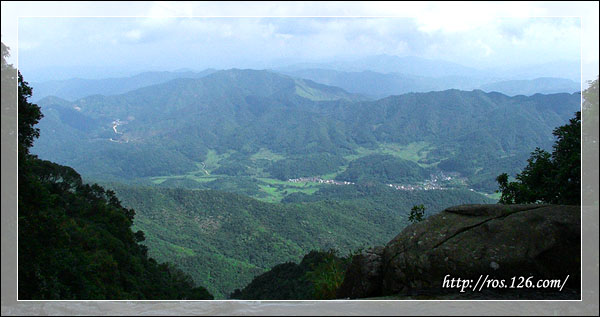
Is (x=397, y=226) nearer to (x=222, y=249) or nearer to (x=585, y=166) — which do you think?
(x=222, y=249)

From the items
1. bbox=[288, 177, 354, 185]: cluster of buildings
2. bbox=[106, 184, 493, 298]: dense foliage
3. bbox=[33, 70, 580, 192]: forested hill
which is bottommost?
bbox=[288, 177, 354, 185]: cluster of buildings

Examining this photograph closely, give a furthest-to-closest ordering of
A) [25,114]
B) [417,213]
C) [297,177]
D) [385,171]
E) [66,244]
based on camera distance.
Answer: [297,177], [385,171], [66,244], [417,213], [25,114]

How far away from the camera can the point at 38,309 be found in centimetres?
492

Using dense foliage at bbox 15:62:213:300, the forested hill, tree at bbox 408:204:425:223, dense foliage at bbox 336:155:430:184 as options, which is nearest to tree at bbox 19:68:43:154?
dense foliage at bbox 15:62:213:300

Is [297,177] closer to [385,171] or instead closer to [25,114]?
[385,171]

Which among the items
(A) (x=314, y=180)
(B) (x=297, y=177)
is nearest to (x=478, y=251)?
(A) (x=314, y=180)

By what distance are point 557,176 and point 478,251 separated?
3183 millimetres

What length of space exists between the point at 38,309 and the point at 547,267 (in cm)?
653

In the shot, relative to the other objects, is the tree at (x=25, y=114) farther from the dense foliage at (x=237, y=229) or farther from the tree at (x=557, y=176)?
the dense foliage at (x=237, y=229)

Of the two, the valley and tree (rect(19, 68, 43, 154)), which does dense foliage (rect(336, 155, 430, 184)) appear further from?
tree (rect(19, 68, 43, 154))

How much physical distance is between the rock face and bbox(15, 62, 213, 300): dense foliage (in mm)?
5264

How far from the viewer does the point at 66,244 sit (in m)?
10.8

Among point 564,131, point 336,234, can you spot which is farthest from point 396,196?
point 564,131

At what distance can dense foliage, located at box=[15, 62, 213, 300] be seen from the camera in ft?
22.8
